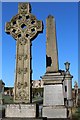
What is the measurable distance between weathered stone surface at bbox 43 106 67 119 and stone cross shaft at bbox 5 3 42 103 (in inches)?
195

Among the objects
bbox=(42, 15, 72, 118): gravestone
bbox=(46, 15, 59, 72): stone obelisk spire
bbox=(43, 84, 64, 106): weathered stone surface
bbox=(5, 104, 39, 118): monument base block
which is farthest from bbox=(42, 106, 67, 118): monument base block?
bbox=(5, 104, 39, 118): monument base block

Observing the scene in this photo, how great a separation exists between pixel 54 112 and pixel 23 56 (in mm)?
5324

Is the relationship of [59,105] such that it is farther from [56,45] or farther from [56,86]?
[56,45]

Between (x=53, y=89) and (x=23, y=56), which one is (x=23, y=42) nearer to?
(x=23, y=56)

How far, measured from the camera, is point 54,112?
1317cm

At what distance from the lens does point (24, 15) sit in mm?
9273

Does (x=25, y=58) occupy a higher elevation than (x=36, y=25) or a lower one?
lower

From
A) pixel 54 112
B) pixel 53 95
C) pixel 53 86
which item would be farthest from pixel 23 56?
pixel 53 95

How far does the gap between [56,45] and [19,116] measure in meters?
7.80

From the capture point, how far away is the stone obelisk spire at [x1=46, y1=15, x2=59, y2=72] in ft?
47.7

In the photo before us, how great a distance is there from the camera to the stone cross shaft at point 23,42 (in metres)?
8.51

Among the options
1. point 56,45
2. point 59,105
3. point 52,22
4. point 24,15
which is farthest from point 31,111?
point 52,22

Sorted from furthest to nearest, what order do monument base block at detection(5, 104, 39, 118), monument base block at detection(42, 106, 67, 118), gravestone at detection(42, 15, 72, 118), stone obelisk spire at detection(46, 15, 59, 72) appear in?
stone obelisk spire at detection(46, 15, 59, 72), gravestone at detection(42, 15, 72, 118), monument base block at detection(42, 106, 67, 118), monument base block at detection(5, 104, 39, 118)

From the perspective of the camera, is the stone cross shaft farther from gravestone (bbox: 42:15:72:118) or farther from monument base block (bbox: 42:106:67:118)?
monument base block (bbox: 42:106:67:118)
